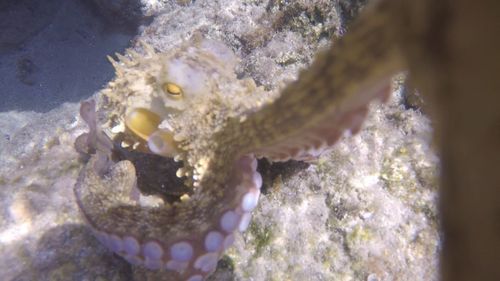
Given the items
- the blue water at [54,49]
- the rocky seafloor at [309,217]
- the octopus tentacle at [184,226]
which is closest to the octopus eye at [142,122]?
the octopus tentacle at [184,226]

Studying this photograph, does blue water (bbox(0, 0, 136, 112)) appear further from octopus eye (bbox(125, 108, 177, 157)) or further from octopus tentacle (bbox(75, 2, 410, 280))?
octopus tentacle (bbox(75, 2, 410, 280))

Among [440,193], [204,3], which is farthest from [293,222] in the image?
[204,3]

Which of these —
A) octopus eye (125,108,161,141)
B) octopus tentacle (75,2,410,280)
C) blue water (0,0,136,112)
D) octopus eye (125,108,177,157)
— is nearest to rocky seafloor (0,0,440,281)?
octopus tentacle (75,2,410,280)

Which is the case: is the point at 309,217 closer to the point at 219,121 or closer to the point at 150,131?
the point at 219,121

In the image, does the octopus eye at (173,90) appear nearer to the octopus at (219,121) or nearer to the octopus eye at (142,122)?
the octopus at (219,121)

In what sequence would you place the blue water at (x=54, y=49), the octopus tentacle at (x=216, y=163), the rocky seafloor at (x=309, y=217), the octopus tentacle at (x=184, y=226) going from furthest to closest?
the blue water at (x=54, y=49) < the rocky seafloor at (x=309, y=217) < the octopus tentacle at (x=184, y=226) < the octopus tentacle at (x=216, y=163)

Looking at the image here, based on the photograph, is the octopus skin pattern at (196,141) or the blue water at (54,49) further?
the blue water at (54,49)

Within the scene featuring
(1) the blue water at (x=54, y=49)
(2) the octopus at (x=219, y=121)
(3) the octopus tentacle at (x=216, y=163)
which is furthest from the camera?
(1) the blue water at (x=54, y=49)

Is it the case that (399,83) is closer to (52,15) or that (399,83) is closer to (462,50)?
(462,50)

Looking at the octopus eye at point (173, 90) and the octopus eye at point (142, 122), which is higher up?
the octopus eye at point (173, 90)
